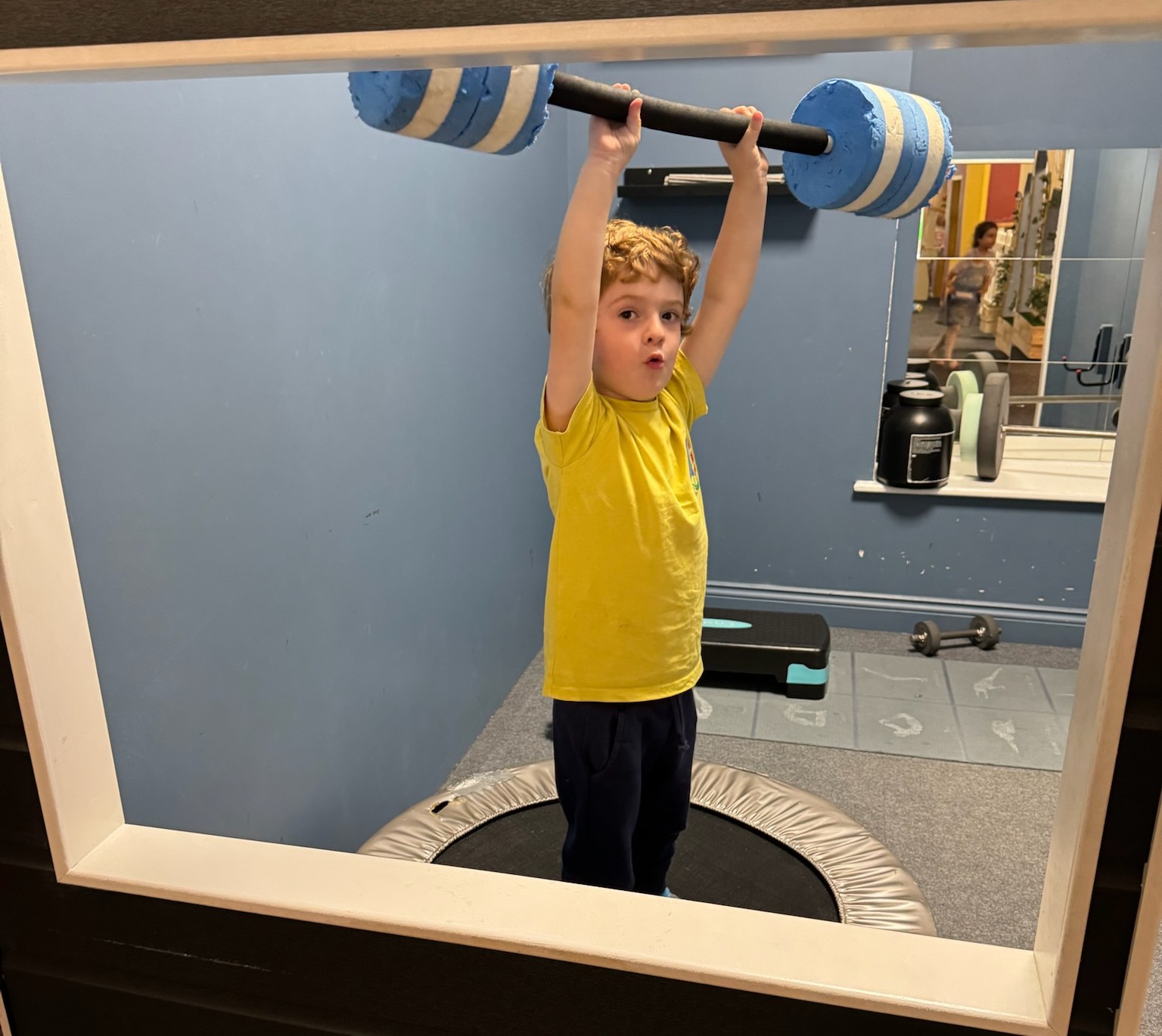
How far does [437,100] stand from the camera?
68cm

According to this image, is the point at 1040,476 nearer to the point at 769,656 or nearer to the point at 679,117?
the point at 769,656

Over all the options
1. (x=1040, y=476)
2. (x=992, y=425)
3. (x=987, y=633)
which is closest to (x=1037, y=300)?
(x=992, y=425)

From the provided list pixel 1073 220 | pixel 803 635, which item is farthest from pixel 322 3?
pixel 1073 220

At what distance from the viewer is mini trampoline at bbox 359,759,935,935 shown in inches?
60.2

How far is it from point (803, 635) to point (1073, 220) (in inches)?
54.4

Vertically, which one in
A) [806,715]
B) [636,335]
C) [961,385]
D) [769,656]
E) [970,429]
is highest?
[636,335]

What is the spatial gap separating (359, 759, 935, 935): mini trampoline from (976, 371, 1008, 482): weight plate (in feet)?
4.67

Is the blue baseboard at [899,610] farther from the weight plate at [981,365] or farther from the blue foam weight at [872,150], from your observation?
the blue foam weight at [872,150]

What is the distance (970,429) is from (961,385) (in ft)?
0.45

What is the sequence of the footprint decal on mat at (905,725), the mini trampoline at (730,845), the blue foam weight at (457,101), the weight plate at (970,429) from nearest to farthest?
the blue foam weight at (457,101) → the mini trampoline at (730,845) → the footprint decal on mat at (905,725) → the weight plate at (970,429)

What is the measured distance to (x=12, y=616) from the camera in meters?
0.73

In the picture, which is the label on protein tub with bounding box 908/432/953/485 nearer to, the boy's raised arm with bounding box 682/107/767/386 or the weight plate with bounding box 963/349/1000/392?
the weight plate with bounding box 963/349/1000/392

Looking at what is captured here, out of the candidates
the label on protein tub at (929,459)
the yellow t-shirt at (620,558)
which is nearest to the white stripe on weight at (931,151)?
the yellow t-shirt at (620,558)

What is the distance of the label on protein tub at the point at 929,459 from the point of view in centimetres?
275
